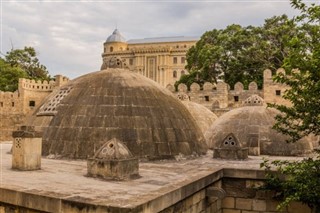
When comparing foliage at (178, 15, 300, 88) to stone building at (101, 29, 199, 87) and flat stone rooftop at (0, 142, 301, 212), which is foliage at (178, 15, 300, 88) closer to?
flat stone rooftop at (0, 142, 301, 212)

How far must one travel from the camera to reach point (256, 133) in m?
13.7

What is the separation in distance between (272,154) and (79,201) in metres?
9.56

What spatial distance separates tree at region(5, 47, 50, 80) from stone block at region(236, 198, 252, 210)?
4415 centimetres

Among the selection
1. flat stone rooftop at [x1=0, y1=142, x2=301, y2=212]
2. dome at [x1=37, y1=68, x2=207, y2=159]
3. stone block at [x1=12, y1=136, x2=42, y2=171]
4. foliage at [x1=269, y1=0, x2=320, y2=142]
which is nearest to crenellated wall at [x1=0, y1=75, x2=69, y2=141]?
dome at [x1=37, y1=68, x2=207, y2=159]

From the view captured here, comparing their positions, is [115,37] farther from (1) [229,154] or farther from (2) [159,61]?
(1) [229,154]

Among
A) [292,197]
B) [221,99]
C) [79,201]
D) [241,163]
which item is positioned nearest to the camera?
[79,201]

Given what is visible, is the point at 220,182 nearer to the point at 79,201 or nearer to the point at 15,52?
the point at 79,201

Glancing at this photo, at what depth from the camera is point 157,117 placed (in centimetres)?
1017

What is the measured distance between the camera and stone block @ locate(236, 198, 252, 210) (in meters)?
9.09

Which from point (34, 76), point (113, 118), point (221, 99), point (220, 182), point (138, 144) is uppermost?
point (34, 76)

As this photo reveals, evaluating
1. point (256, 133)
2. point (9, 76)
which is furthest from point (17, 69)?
point (256, 133)

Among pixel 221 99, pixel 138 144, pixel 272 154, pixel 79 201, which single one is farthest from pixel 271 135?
pixel 221 99

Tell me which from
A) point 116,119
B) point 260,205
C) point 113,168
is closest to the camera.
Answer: point 113,168

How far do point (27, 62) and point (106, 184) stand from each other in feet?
151
